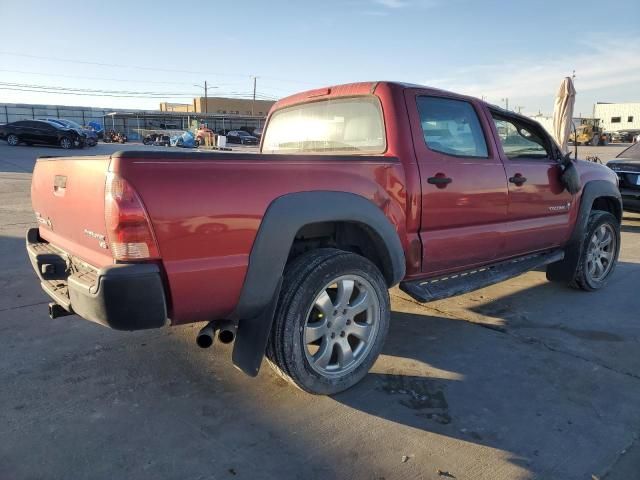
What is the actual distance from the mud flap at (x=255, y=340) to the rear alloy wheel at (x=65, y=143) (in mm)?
27797

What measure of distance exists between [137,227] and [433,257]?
2.08 metres

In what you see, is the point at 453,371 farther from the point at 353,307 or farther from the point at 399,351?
the point at 353,307

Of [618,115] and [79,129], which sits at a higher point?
[618,115]

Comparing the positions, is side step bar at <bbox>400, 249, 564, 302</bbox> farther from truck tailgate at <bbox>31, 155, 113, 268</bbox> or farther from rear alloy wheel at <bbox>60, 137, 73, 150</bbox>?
rear alloy wheel at <bbox>60, 137, 73, 150</bbox>

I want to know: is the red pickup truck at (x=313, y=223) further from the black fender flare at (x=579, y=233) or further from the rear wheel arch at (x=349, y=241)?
the black fender flare at (x=579, y=233)

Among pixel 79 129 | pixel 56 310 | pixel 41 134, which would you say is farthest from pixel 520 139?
pixel 41 134

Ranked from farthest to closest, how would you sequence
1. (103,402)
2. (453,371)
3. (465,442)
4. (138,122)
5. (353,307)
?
(138,122), (453,371), (353,307), (103,402), (465,442)

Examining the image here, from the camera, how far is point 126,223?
2229 mm

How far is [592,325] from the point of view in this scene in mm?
4211

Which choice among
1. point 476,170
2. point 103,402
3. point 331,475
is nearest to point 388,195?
point 476,170

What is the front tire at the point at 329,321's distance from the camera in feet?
9.05

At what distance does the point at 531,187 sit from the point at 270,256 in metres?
2.68

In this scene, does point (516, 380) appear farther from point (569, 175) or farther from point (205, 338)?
point (569, 175)

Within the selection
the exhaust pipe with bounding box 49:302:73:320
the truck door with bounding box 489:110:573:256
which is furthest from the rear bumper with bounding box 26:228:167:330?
the truck door with bounding box 489:110:573:256
